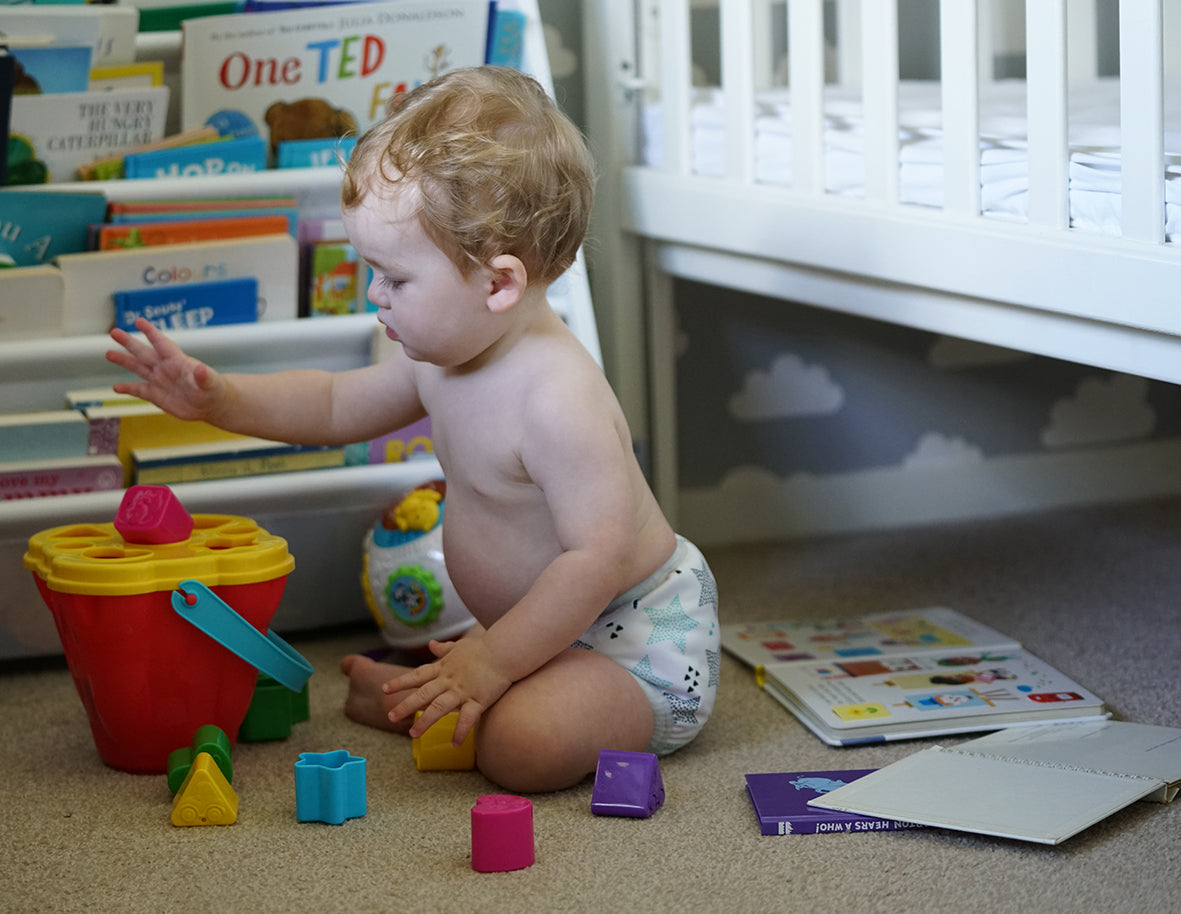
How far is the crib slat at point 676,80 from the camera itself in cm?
142

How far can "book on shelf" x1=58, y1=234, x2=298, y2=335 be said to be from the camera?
1250 millimetres

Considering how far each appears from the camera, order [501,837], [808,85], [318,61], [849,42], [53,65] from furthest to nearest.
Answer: [849,42] < [318,61] < [53,65] < [808,85] < [501,837]

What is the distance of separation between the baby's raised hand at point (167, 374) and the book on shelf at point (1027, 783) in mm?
574

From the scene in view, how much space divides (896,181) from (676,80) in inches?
15.3

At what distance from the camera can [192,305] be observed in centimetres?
129

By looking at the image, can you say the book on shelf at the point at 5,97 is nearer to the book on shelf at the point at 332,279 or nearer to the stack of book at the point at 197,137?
the stack of book at the point at 197,137

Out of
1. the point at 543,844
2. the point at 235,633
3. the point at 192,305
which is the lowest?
the point at 543,844

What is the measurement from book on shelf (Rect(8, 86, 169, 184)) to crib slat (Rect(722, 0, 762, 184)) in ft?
1.86

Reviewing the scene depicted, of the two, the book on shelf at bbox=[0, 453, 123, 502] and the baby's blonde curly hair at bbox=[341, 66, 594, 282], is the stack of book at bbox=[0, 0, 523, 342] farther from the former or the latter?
the baby's blonde curly hair at bbox=[341, 66, 594, 282]

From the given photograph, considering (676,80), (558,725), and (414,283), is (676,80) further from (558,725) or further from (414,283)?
(558,725)

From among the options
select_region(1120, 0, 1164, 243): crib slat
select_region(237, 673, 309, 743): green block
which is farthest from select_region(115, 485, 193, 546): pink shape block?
select_region(1120, 0, 1164, 243): crib slat

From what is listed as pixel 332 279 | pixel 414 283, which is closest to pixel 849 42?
pixel 332 279

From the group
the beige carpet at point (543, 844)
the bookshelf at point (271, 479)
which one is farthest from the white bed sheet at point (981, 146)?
the beige carpet at point (543, 844)

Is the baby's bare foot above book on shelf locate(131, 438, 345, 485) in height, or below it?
below
